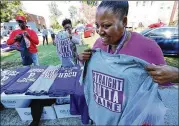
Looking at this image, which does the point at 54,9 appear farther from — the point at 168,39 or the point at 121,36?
the point at 121,36

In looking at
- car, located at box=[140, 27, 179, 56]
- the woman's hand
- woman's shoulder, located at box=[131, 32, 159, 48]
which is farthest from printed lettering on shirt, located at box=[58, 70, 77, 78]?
car, located at box=[140, 27, 179, 56]

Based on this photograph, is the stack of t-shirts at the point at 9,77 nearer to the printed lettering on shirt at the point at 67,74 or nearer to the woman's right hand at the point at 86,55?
the printed lettering on shirt at the point at 67,74

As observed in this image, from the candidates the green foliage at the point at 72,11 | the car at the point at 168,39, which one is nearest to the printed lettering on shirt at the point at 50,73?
the car at the point at 168,39

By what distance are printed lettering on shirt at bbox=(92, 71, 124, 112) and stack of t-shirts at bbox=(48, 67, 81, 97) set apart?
2.91ft

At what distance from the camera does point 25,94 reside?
6.59 feet

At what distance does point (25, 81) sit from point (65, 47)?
1010mm

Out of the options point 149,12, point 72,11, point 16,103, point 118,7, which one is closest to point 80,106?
point 16,103

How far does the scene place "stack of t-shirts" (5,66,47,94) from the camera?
2.05 metres

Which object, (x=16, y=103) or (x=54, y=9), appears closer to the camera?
(x=16, y=103)

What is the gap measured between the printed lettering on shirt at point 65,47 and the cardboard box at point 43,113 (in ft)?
3.55

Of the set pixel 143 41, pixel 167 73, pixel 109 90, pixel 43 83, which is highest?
pixel 143 41

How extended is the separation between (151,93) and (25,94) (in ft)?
5.61

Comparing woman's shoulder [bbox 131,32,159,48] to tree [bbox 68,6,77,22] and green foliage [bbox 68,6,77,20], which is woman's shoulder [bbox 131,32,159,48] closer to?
tree [bbox 68,6,77,22]

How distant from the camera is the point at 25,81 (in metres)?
2.28
